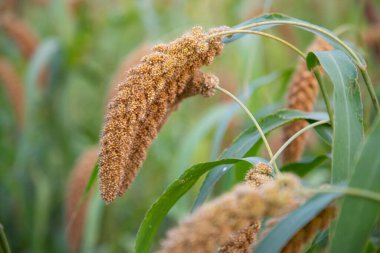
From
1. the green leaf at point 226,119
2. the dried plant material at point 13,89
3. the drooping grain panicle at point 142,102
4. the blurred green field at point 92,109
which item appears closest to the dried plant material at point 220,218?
the drooping grain panicle at point 142,102

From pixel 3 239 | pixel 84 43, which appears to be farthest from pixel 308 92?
pixel 84 43

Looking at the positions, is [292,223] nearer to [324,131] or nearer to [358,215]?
[358,215]

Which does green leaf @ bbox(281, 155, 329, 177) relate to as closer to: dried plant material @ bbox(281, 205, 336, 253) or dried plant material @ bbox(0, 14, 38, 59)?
dried plant material @ bbox(281, 205, 336, 253)

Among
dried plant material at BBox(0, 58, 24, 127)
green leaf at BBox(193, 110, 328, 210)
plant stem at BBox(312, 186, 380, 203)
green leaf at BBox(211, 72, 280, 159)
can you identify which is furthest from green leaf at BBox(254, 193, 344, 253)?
dried plant material at BBox(0, 58, 24, 127)

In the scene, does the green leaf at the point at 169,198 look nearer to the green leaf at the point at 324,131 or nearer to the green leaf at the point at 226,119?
the green leaf at the point at 324,131

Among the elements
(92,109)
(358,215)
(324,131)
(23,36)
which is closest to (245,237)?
(358,215)
